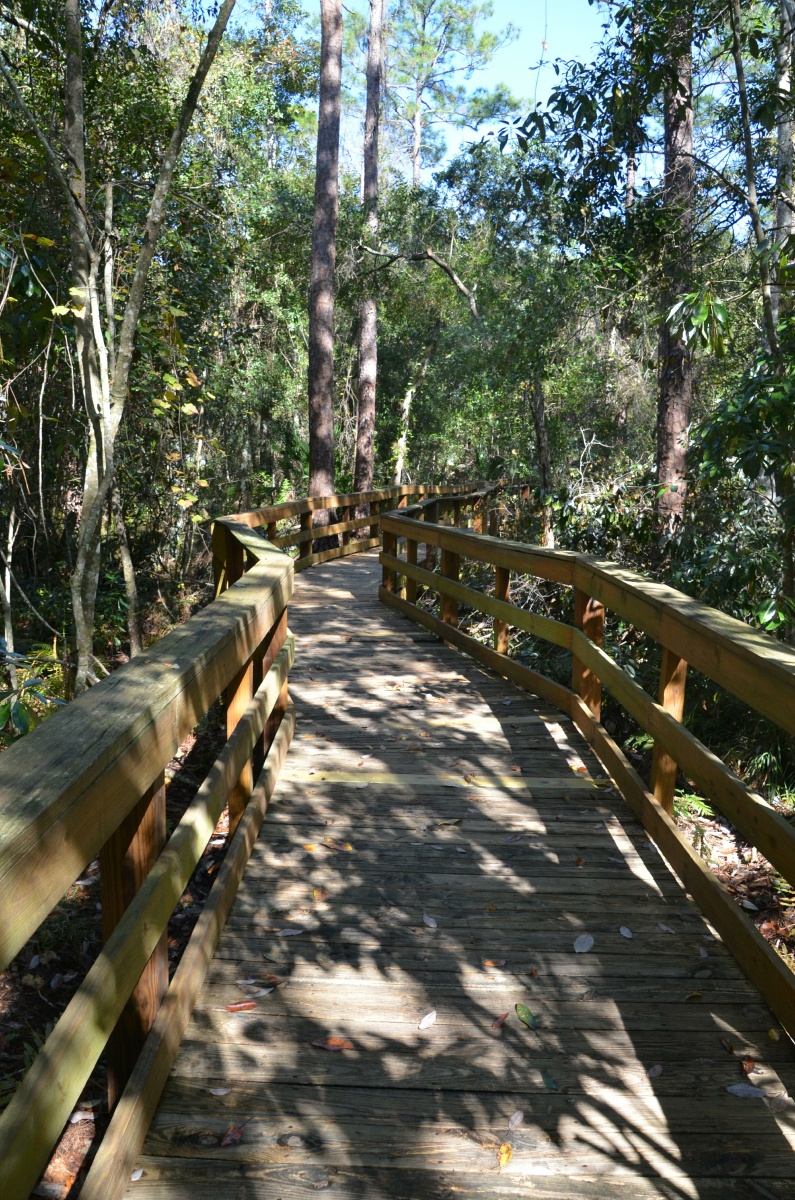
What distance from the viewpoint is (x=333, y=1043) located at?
115 inches

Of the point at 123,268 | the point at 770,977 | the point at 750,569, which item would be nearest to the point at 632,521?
the point at 750,569

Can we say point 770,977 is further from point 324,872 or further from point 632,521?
point 632,521

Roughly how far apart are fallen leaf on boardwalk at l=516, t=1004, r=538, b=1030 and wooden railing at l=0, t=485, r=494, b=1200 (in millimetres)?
1006

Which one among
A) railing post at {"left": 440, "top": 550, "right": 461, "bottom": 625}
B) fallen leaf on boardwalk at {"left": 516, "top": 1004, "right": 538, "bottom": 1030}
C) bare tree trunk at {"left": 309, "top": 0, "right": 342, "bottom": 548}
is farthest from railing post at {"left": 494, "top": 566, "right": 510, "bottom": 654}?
bare tree trunk at {"left": 309, "top": 0, "right": 342, "bottom": 548}

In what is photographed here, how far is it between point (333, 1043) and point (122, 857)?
0.98 metres

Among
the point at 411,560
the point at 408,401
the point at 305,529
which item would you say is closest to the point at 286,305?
the point at 408,401

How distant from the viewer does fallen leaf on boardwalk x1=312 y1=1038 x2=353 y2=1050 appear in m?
2.89

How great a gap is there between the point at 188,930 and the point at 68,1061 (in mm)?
3419

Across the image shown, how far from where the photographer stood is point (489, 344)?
798 inches

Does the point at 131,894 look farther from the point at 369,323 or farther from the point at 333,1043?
the point at 369,323

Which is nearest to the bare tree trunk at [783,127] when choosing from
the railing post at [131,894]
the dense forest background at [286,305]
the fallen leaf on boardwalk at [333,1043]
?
the dense forest background at [286,305]

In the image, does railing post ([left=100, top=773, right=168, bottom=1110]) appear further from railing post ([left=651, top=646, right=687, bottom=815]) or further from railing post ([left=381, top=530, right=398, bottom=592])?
railing post ([left=381, top=530, right=398, bottom=592])

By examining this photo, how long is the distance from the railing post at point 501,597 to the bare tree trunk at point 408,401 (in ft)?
71.8

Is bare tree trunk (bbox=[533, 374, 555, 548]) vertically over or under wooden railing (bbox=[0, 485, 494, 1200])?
over
